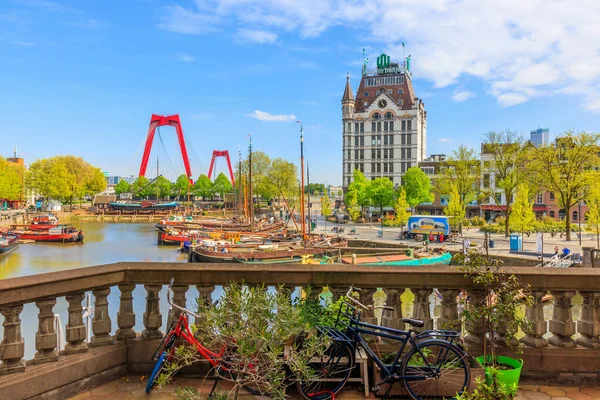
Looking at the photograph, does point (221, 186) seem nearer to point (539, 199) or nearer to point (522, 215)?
point (539, 199)

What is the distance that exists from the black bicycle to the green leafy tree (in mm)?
114921

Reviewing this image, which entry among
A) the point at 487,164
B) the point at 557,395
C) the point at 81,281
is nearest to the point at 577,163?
the point at 487,164

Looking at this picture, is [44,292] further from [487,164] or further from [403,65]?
[403,65]

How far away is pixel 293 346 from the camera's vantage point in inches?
143

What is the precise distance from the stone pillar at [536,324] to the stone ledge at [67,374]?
13.7 ft

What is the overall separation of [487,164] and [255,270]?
47.3 meters

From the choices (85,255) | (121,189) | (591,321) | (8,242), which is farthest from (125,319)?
(121,189)

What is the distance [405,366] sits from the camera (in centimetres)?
383

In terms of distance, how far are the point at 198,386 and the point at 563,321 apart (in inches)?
147

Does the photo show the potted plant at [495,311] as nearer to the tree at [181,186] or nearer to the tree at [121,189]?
the tree at [181,186]

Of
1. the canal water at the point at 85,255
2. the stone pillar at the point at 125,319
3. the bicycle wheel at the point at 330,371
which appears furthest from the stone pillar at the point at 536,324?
the canal water at the point at 85,255

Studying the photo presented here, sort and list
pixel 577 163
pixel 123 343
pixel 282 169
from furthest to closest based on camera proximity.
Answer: pixel 282 169 < pixel 577 163 < pixel 123 343

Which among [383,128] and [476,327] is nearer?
[476,327]

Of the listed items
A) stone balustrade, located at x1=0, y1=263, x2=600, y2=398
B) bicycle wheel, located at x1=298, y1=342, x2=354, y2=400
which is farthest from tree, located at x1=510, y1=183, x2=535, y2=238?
bicycle wheel, located at x1=298, y1=342, x2=354, y2=400
